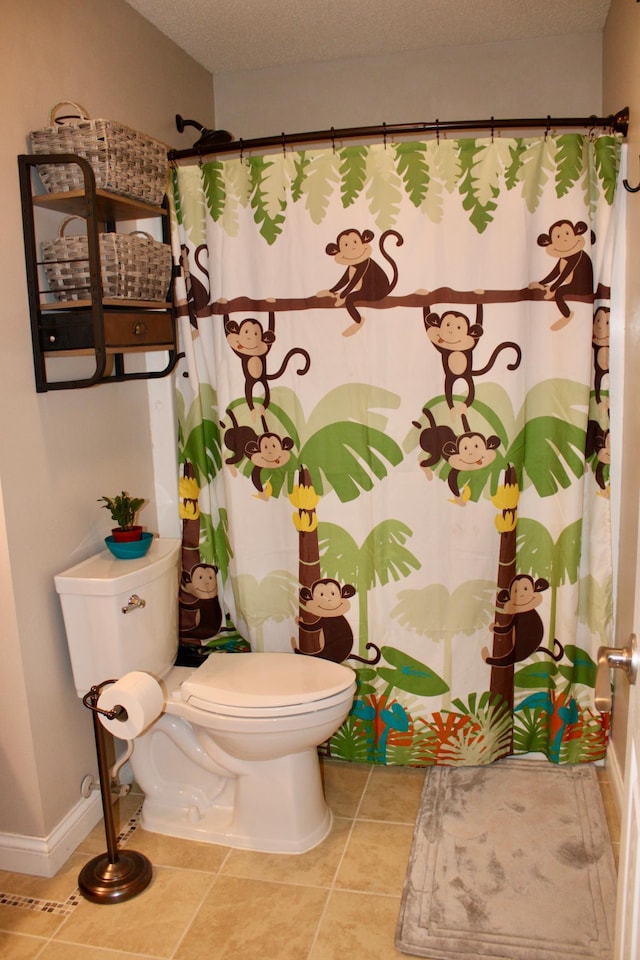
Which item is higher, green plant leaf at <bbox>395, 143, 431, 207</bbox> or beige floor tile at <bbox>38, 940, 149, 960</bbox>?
green plant leaf at <bbox>395, 143, 431, 207</bbox>

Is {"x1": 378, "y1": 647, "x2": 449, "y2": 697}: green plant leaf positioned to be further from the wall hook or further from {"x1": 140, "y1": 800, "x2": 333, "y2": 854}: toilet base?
the wall hook

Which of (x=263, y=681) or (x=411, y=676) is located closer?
(x=263, y=681)

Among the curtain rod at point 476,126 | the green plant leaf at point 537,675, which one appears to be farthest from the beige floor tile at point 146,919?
the curtain rod at point 476,126

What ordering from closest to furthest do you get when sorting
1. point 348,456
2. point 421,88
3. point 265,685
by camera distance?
point 265,685, point 348,456, point 421,88

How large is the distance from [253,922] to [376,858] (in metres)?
0.39

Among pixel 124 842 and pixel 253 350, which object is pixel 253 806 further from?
pixel 253 350

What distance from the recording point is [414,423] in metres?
2.40

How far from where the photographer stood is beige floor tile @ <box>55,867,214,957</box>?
1.89 m

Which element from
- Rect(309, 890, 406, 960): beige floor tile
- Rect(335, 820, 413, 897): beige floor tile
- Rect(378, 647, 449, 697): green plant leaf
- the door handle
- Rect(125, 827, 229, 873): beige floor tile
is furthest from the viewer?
Rect(378, 647, 449, 697): green plant leaf

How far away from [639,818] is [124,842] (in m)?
1.67

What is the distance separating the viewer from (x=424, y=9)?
2406mm

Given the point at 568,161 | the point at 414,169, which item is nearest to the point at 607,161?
the point at 568,161

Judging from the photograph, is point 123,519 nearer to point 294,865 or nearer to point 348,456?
point 348,456

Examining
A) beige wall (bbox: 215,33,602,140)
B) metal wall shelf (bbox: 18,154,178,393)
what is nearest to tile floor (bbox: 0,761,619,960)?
metal wall shelf (bbox: 18,154,178,393)
